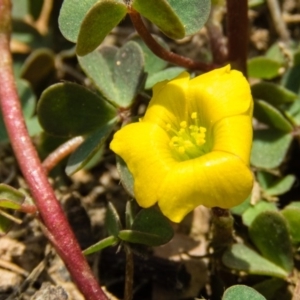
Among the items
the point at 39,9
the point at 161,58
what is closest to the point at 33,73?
the point at 39,9

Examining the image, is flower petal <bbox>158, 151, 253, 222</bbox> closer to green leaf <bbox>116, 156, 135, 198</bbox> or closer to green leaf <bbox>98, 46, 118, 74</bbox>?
green leaf <bbox>116, 156, 135, 198</bbox>

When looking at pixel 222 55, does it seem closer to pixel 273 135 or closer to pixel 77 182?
pixel 273 135

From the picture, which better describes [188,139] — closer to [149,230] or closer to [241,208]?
[149,230]

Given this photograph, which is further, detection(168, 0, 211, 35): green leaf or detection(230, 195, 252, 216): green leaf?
detection(230, 195, 252, 216): green leaf

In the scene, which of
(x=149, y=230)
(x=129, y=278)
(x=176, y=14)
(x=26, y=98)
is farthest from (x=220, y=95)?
(x=26, y=98)

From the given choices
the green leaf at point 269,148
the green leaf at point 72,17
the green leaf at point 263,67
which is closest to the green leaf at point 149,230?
the green leaf at point 269,148

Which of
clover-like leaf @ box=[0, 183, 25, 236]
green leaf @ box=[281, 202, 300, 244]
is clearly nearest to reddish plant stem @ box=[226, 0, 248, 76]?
green leaf @ box=[281, 202, 300, 244]
